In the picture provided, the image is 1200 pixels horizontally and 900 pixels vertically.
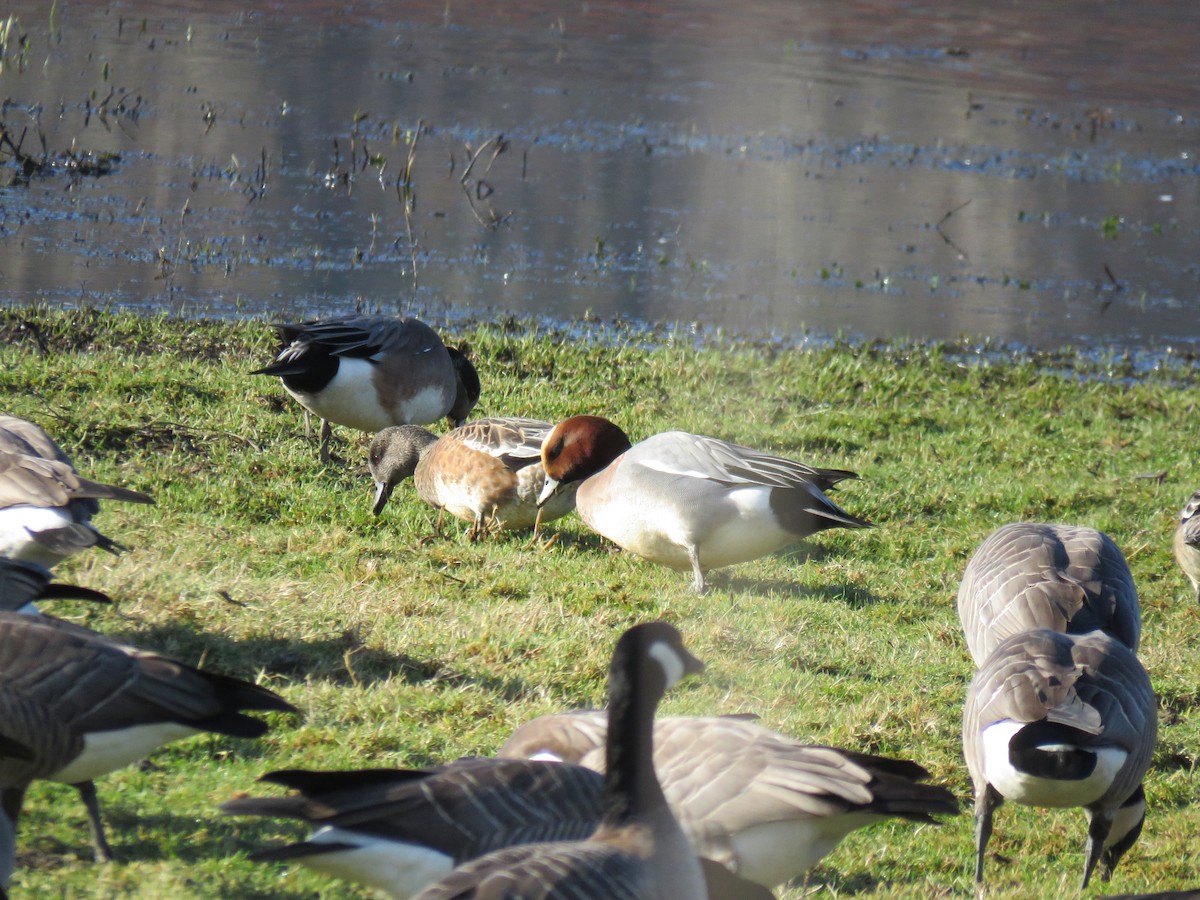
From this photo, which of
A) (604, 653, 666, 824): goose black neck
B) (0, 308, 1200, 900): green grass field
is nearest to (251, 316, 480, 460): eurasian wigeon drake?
(0, 308, 1200, 900): green grass field

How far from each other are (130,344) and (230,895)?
595 centimetres

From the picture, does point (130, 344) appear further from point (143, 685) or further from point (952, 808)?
point (952, 808)

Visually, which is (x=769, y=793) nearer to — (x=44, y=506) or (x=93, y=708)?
(x=93, y=708)

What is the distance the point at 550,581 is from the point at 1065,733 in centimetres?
265

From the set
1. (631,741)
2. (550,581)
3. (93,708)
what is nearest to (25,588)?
(93,708)

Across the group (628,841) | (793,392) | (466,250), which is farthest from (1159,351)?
(628,841)

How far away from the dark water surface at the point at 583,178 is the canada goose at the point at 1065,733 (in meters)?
7.43

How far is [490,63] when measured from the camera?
24078 millimetres

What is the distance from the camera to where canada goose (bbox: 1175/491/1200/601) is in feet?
20.9

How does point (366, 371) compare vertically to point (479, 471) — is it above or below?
above

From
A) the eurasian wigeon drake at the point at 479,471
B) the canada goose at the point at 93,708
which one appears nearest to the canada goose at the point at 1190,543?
the eurasian wigeon drake at the point at 479,471

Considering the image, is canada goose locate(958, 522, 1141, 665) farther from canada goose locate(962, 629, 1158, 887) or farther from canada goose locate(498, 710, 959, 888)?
canada goose locate(498, 710, 959, 888)

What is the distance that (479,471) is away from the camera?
655 cm

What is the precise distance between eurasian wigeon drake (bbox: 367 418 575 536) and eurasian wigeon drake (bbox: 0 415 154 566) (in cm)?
212
